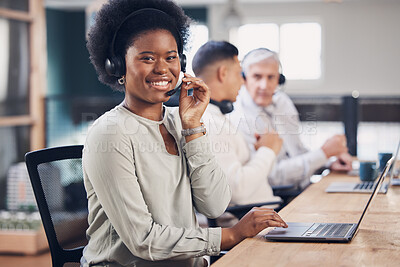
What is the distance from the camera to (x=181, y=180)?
4.83ft

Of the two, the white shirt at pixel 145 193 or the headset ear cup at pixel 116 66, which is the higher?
the headset ear cup at pixel 116 66

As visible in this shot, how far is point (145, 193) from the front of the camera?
1393 millimetres

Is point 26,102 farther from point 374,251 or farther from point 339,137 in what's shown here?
point 374,251

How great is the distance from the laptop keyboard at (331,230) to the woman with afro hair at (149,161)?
0.11 metres

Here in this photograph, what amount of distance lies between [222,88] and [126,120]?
99cm

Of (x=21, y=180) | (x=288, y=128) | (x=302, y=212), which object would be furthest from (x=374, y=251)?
(x=21, y=180)

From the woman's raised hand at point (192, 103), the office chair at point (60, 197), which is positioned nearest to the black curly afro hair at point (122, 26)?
the woman's raised hand at point (192, 103)

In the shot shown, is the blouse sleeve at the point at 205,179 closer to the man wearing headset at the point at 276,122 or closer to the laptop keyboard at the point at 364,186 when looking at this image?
the laptop keyboard at the point at 364,186

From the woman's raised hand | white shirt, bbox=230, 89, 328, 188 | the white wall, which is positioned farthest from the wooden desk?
the white wall

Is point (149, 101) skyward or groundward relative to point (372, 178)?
skyward

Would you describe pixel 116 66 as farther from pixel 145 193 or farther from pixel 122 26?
pixel 145 193

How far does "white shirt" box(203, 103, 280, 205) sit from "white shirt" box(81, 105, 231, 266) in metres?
0.64

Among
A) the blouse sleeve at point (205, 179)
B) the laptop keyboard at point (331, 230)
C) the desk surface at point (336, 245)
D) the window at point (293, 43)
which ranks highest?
the window at point (293, 43)

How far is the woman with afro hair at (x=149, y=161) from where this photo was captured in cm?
132
